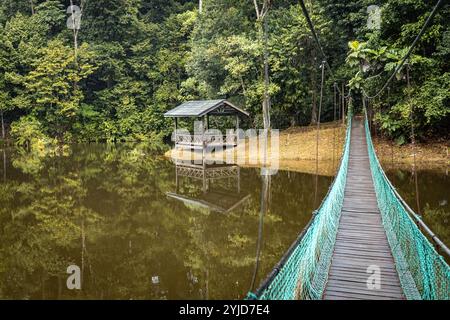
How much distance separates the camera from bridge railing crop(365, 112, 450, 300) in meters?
3.79

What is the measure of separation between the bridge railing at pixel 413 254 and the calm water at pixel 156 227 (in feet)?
5.77

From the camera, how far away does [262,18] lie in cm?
2097

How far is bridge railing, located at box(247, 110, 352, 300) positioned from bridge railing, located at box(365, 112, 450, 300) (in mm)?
879

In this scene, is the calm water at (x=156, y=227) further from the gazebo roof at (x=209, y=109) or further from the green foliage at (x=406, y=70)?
the gazebo roof at (x=209, y=109)

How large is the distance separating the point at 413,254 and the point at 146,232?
6.16m

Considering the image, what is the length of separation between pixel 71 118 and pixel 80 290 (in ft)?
91.3

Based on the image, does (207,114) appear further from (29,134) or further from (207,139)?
(29,134)

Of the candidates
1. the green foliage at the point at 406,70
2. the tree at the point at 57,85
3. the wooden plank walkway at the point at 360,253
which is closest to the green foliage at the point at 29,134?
the tree at the point at 57,85

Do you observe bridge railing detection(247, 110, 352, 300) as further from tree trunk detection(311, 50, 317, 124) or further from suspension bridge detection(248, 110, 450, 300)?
tree trunk detection(311, 50, 317, 124)

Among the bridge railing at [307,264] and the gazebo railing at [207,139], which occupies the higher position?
the gazebo railing at [207,139]

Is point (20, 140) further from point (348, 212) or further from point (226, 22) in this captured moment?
point (348, 212)

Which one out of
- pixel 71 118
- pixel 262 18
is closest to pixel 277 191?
pixel 262 18

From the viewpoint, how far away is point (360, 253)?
5625 mm

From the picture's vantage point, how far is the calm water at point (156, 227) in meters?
6.70
